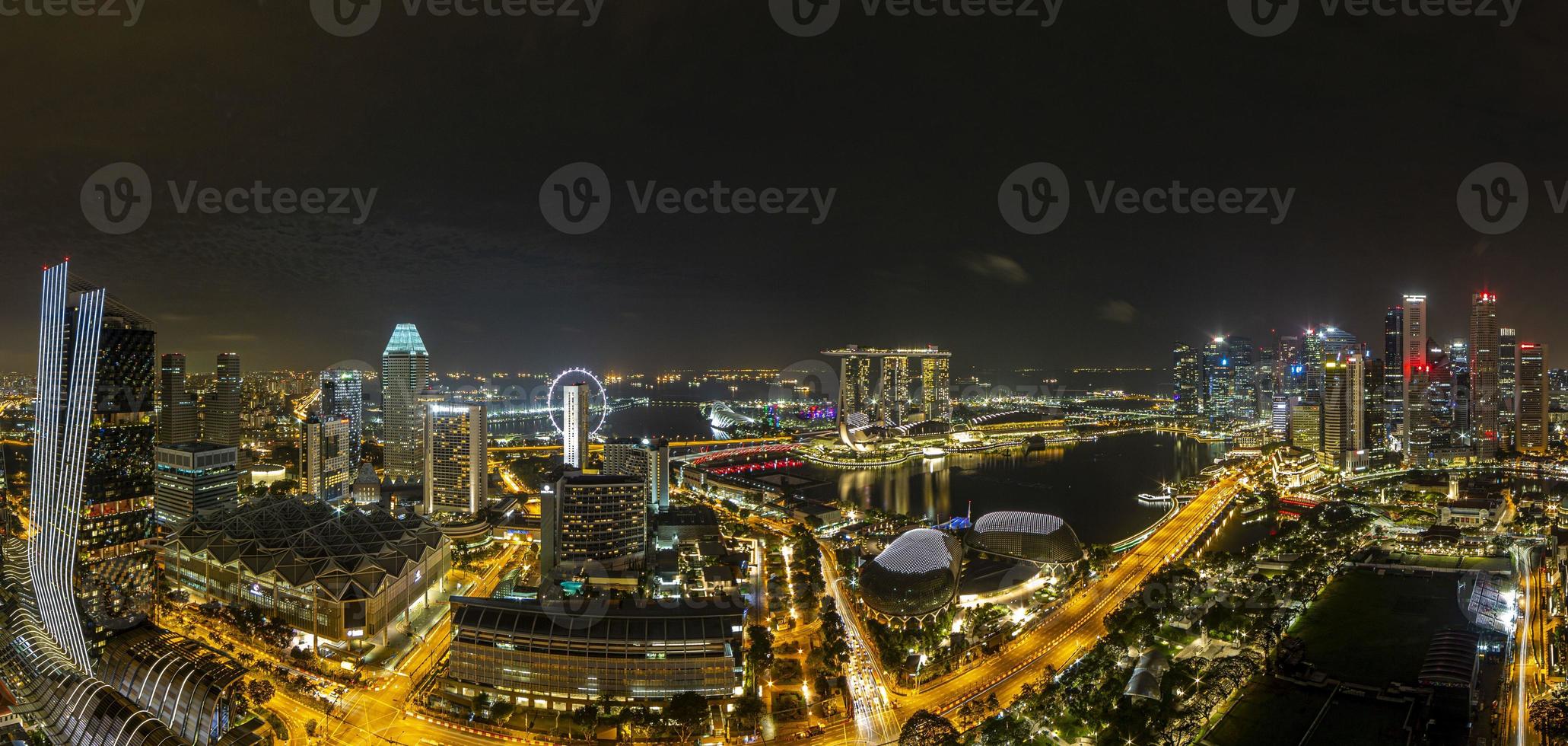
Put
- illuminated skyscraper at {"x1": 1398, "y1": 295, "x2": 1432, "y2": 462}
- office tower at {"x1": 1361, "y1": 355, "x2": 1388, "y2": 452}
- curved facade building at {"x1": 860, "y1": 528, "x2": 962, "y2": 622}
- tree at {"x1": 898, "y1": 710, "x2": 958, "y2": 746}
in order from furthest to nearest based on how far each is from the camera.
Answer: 1. illuminated skyscraper at {"x1": 1398, "y1": 295, "x2": 1432, "y2": 462}
2. office tower at {"x1": 1361, "y1": 355, "x2": 1388, "y2": 452}
3. curved facade building at {"x1": 860, "y1": 528, "x2": 962, "y2": 622}
4. tree at {"x1": 898, "y1": 710, "x2": 958, "y2": 746}

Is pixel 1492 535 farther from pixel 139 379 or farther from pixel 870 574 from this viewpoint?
pixel 139 379

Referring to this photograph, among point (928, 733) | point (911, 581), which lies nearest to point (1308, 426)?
point (911, 581)

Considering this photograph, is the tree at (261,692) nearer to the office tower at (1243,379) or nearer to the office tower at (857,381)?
the office tower at (857,381)

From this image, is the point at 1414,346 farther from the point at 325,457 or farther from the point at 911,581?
the point at 325,457

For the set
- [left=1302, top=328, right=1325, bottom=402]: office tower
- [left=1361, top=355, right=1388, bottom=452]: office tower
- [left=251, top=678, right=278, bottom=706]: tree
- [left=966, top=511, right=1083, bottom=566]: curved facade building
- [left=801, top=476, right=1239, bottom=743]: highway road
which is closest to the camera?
[left=251, top=678, right=278, bottom=706]: tree

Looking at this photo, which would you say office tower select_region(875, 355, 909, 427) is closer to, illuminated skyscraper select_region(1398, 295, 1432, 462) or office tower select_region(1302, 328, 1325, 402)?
office tower select_region(1302, 328, 1325, 402)

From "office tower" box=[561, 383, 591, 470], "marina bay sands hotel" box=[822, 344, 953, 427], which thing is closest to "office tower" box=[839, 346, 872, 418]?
"marina bay sands hotel" box=[822, 344, 953, 427]

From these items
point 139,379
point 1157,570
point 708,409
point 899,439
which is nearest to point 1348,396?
point 899,439
